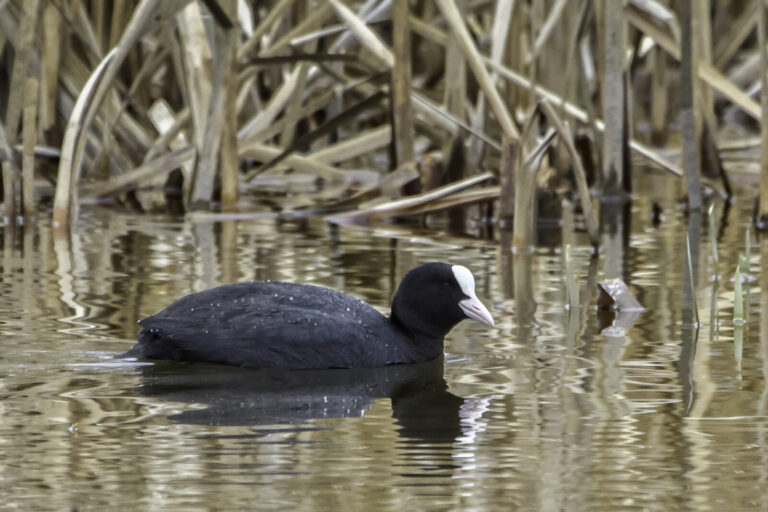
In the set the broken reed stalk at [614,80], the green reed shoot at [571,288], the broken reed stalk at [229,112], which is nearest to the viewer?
the green reed shoot at [571,288]

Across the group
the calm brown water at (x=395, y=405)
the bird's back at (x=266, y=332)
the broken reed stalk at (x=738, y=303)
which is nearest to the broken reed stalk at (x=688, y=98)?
the calm brown water at (x=395, y=405)

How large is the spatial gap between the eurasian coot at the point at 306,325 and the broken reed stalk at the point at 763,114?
2251 millimetres

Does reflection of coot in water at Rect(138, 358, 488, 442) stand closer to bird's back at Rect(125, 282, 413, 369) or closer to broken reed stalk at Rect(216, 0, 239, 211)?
bird's back at Rect(125, 282, 413, 369)

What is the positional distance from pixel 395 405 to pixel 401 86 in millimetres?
3687

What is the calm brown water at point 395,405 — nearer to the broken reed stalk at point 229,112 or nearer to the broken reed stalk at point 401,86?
the broken reed stalk at point 229,112

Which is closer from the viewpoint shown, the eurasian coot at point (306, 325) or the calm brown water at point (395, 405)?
the calm brown water at point (395, 405)

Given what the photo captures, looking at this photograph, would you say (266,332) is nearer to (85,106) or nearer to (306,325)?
(306,325)

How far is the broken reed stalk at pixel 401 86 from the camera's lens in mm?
7141

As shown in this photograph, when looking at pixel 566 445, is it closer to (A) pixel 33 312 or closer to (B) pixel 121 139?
(A) pixel 33 312

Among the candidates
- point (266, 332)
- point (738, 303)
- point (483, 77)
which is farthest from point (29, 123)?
point (738, 303)

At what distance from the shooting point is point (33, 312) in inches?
193

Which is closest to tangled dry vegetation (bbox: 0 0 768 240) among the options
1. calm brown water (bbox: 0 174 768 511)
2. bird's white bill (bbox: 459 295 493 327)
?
calm brown water (bbox: 0 174 768 511)

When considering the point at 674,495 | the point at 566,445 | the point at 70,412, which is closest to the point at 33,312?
the point at 70,412

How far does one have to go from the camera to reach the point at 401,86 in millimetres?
7355
